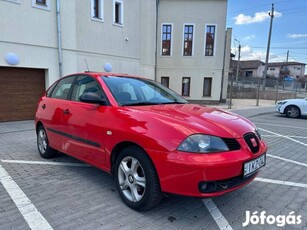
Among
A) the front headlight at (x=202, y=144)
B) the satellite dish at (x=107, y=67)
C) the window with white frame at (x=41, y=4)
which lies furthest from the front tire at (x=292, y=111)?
the window with white frame at (x=41, y=4)

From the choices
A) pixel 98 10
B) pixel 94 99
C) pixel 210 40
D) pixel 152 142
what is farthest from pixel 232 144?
pixel 210 40

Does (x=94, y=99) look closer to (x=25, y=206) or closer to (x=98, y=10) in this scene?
(x=25, y=206)

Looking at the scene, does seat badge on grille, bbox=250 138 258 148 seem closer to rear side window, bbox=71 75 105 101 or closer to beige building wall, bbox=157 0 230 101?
rear side window, bbox=71 75 105 101

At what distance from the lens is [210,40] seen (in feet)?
A: 60.5

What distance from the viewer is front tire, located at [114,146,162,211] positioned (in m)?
2.54

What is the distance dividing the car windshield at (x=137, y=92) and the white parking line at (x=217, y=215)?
1509 mm

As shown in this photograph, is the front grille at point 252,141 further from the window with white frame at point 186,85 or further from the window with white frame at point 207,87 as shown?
the window with white frame at point 207,87

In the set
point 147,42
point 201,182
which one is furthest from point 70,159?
point 147,42

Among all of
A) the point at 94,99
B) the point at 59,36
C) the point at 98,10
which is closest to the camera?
the point at 94,99

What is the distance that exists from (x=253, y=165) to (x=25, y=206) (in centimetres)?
274

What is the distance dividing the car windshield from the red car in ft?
0.05

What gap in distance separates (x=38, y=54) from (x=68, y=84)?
6300 millimetres

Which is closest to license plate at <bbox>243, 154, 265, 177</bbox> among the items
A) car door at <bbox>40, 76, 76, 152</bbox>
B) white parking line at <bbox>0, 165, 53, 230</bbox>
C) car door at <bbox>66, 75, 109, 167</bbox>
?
car door at <bbox>66, 75, 109, 167</bbox>

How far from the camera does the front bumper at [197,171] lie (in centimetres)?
229
